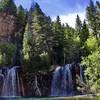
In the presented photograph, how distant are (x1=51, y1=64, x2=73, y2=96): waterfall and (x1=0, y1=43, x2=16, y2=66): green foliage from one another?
11.3 m

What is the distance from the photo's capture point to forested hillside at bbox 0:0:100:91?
260 ft

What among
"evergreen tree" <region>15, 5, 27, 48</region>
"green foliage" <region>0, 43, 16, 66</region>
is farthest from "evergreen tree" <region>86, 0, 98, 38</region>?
"green foliage" <region>0, 43, 16, 66</region>

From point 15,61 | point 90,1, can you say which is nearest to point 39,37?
point 15,61

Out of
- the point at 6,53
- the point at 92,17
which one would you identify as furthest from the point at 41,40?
the point at 92,17

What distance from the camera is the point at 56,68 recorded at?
77500mm

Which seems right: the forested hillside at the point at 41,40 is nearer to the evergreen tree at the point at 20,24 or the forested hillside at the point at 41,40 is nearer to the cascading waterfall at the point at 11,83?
the evergreen tree at the point at 20,24

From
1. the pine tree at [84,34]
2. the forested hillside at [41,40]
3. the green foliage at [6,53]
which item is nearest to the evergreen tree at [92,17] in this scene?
the forested hillside at [41,40]

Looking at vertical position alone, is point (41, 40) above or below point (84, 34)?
below

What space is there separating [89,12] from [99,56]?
6098 centimetres

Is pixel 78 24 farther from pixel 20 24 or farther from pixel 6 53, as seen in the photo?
pixel 6 53

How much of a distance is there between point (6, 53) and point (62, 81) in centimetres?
1492

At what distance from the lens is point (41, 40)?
82.7m

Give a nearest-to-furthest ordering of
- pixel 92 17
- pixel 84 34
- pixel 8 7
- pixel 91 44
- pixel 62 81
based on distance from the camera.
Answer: pixel 62 81 → pixel 91 44 → pixel 84 34 → pixel 92 17 → pixel 8 7

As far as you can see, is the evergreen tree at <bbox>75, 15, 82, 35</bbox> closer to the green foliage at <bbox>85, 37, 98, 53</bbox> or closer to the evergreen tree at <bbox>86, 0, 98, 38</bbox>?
the evergreen tree at <bbox>86, 0, 98, 38</bbox>
